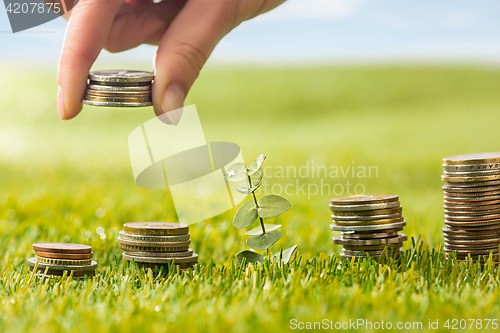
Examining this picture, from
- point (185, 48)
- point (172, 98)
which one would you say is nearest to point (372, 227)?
point (172, 98)

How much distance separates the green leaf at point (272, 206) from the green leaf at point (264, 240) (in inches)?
3.7

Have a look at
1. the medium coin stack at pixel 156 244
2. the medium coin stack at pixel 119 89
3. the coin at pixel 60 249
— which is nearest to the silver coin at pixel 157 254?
the medium coin stack at pixel 156 244

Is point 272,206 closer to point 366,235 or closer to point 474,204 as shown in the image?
point 366,235

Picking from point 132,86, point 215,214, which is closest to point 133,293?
point 132,86

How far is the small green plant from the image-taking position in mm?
2055

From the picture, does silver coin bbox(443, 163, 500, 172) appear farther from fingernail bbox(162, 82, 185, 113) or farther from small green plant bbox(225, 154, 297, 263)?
fingernail bbox(162, 82, 185, 113)

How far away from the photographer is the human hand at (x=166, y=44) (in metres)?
2.38

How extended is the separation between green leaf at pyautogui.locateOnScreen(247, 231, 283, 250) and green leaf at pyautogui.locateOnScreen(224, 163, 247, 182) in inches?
11.7

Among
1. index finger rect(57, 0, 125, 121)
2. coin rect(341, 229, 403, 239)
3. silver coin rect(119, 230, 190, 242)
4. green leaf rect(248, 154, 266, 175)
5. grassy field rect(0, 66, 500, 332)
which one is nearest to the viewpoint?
grassy field rect(0, 66, 500, 332)

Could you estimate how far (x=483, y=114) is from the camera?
14.9 meters

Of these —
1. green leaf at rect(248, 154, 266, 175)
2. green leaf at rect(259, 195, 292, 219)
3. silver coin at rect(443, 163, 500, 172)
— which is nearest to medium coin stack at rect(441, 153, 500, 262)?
silver coin at rect(443, 163, 500, 172)

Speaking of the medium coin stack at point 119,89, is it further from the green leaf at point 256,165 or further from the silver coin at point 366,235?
the silver coin at point 366,235

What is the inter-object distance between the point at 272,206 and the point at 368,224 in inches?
18.9

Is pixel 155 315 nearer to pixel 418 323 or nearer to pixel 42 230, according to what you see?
pixel 418 323
